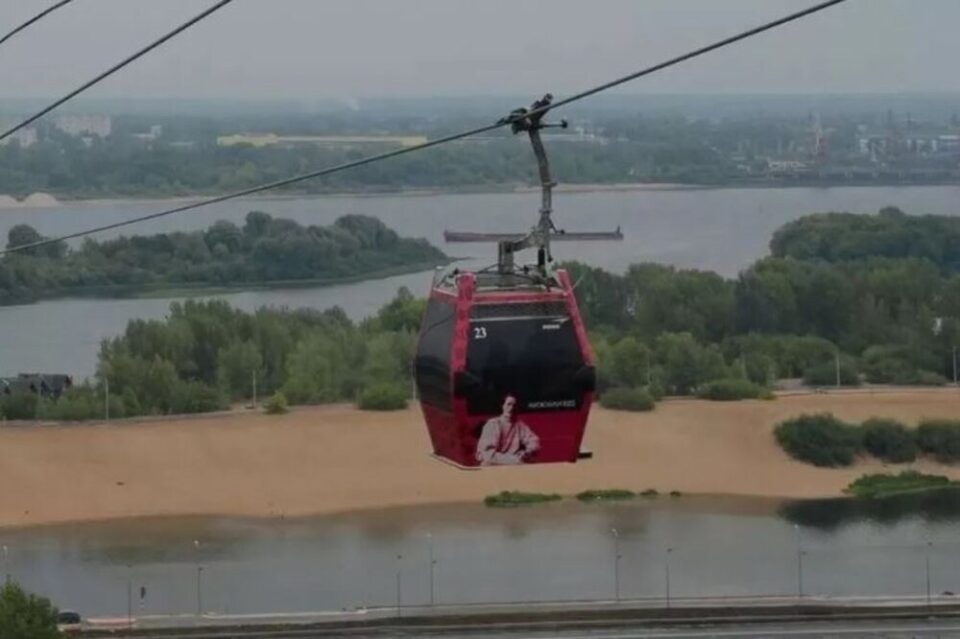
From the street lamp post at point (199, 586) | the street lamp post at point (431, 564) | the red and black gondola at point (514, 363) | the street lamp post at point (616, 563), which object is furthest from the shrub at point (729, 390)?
the red and black gondola at point (514, 363)

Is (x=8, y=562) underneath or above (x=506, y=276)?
underneath

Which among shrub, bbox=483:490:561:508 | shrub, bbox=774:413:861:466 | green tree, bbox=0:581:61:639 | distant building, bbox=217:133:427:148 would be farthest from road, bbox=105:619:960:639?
distant building, bbox=217:133:427:148

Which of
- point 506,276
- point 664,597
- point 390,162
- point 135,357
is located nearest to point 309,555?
point 664,597

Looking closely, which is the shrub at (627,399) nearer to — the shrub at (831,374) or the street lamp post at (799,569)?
the shrub at (831,374)

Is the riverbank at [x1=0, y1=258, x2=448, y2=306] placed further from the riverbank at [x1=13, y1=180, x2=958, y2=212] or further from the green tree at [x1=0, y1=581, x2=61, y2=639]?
the green tree at [x1=0, y1=581, x2=61, y2=639]

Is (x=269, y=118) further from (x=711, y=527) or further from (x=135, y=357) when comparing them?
(x=711, y=527)

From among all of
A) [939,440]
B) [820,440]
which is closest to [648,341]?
[820,440]
